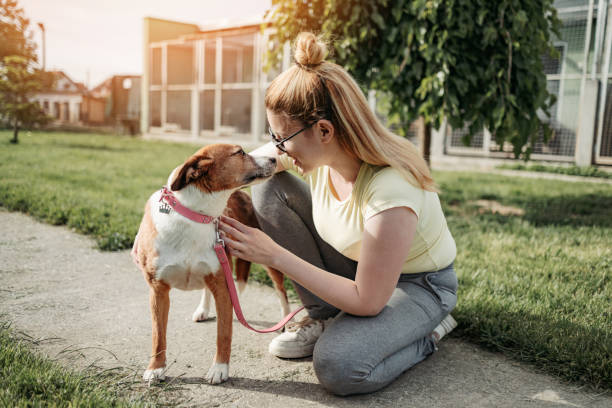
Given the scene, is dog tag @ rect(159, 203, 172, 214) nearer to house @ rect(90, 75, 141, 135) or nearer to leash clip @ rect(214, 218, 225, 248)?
leash clip @ rect(214, 218, 225, 248)

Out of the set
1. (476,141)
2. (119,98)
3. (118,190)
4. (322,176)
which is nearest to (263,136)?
(476,141)

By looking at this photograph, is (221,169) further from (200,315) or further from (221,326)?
(200,315)

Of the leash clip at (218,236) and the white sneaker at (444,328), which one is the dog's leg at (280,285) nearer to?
the leash clip at (218,236)

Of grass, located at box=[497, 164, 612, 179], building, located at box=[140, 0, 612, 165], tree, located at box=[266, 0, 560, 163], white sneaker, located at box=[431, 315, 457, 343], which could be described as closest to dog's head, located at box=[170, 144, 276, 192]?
white sneaker, located at box=[431, 315, 457, 343]

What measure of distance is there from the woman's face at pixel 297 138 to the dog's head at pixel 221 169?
15cm

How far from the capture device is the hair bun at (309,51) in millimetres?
1828

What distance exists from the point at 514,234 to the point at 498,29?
209cm

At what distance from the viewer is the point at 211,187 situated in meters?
1.86

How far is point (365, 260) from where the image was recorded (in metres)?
1.81

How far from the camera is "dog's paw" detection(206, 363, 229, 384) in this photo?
1.87 meters

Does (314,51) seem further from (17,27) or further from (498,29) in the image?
(17,27)

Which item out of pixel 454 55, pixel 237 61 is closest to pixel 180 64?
pixel 237 61

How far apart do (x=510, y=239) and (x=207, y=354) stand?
288 centimetres

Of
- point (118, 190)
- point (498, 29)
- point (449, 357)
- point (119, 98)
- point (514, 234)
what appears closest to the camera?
point (449, 357)
